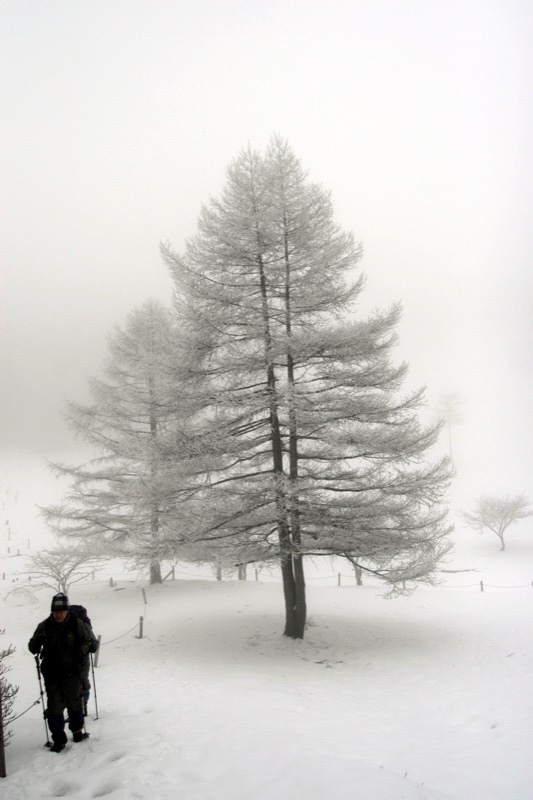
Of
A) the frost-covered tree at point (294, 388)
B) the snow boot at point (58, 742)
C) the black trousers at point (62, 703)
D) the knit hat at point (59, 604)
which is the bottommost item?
Answer: the snow boot at point (58, 742)

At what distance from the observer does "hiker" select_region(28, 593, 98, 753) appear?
4727 millimetres

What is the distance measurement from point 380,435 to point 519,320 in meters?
145

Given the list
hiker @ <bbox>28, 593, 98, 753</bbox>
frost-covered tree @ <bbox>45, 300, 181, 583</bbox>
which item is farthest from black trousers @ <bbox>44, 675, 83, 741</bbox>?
frost-covered tree @ <bbox>45, 300, 181, 583</bbox>

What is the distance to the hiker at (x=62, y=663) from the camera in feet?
15.5

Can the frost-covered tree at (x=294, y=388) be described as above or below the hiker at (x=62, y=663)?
above

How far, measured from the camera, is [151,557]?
1070cm

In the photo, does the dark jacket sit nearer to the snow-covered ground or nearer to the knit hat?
the knit hat

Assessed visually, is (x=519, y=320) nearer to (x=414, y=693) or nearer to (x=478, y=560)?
(x=478, y=560)

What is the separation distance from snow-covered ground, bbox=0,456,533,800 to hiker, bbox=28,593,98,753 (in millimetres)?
258

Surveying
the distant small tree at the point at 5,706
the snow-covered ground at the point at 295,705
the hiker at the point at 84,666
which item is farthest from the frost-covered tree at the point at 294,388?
the distant small tree at the point at 5,706

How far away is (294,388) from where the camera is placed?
10.2 metres

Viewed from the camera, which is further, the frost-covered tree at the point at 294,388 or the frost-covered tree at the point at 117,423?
the frost-covered tree at the point at 117,423

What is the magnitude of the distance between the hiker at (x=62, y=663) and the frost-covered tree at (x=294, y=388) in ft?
17.6

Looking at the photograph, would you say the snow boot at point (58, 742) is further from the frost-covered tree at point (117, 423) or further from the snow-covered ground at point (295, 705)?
the frost-covered tree at point (117, 423)
